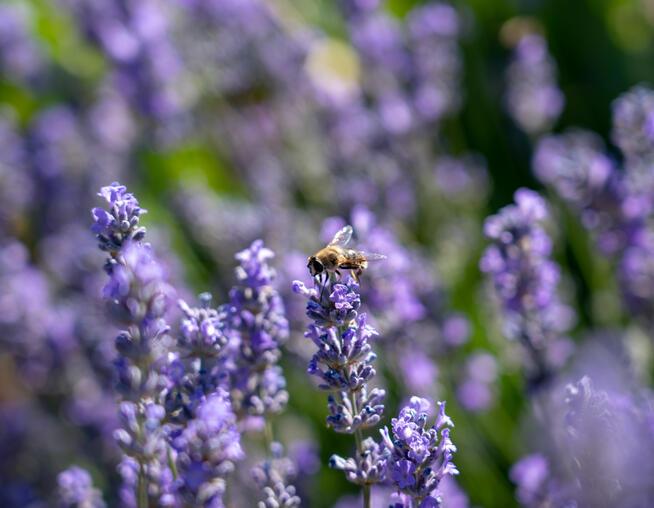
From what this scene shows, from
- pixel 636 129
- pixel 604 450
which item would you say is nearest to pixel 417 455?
pixel 604 450

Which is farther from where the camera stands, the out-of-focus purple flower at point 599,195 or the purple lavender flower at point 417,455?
the out-of-focus purple flower at point 599,195

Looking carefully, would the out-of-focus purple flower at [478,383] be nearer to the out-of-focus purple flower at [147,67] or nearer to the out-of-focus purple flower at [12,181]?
the out-of-focus purple flower at [147,67]

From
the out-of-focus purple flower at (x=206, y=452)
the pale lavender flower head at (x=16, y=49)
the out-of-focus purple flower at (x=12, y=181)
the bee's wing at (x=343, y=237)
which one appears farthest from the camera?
the pale lavender flower head at (x=16, y=49)

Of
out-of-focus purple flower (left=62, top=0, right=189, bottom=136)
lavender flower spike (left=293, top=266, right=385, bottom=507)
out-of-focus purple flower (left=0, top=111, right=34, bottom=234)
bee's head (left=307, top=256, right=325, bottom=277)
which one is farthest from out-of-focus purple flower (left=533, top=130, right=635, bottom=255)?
out-of-focus purple flower (left=0, top=111, right=34, bottom=234)

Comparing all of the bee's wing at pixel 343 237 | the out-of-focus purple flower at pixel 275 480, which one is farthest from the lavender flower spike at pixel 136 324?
the bee's wing at pixel 343 237

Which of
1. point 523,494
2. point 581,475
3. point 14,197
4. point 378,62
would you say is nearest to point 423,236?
point 378,62

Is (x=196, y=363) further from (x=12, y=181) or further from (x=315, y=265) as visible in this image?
(x=12, y=181)

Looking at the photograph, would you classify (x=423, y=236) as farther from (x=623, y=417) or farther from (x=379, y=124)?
(x=623, y=417)
